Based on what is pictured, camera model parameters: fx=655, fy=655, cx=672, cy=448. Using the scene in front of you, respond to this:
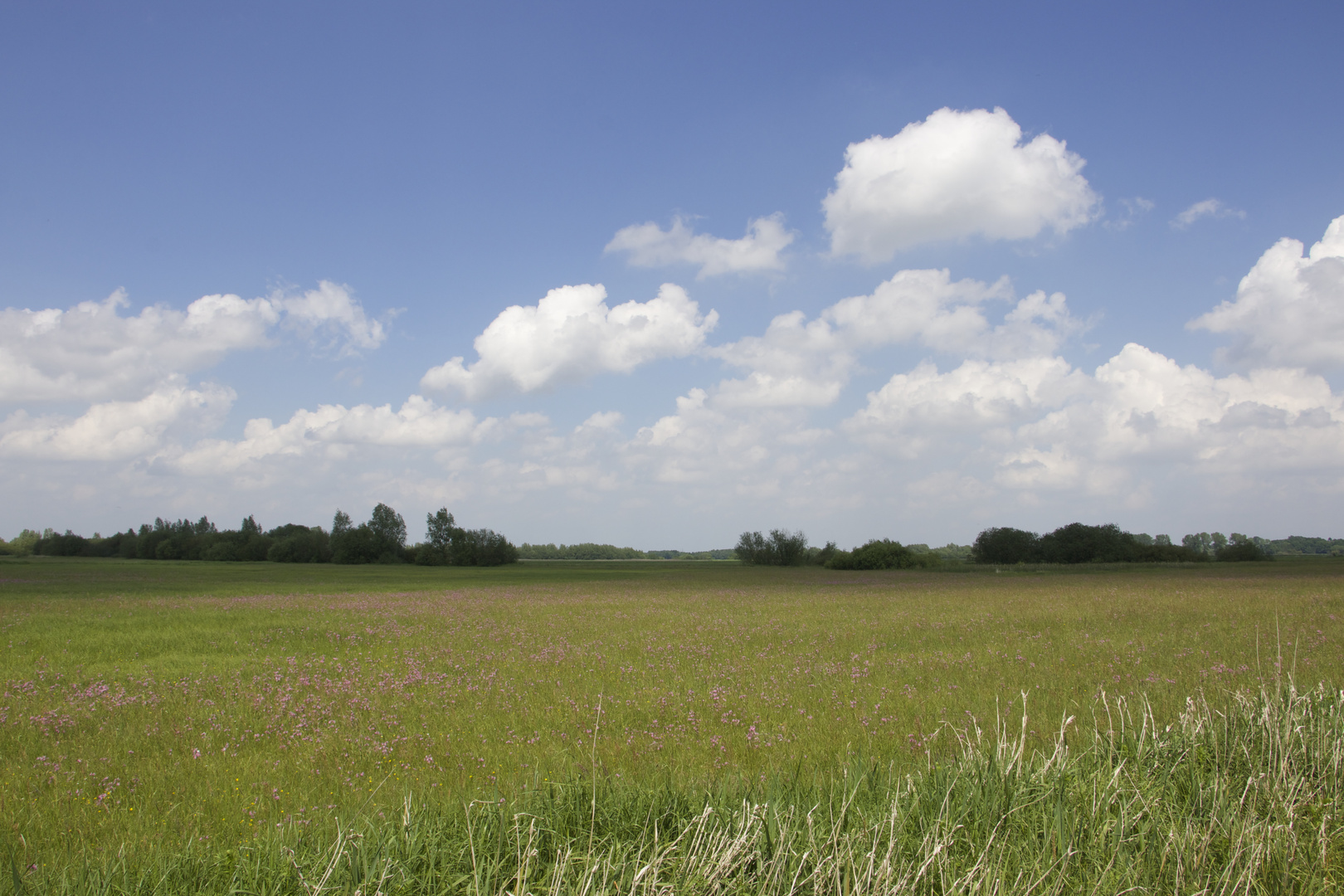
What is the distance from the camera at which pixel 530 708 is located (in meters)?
9.32

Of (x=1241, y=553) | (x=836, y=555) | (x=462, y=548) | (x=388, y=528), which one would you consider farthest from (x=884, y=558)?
(x=388, y=528)

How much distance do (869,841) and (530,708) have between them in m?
6.52

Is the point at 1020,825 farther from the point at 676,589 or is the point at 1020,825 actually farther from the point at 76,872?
the point at 676,589

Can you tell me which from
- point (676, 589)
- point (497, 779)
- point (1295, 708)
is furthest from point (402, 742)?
point (676, 589)

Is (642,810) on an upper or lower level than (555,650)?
upper

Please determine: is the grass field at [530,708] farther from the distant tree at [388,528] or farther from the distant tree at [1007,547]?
the distant tree at [388,528]

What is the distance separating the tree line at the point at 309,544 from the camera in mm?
113062

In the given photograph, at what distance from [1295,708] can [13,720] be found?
47.2 feet

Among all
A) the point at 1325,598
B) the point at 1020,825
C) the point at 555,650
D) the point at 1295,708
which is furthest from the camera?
the point at 1325,598

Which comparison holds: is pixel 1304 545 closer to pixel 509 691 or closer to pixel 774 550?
pixel 774 550

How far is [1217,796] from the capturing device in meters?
4.09

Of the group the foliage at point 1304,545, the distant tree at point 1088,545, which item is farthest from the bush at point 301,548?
the foliage at point 1304,545

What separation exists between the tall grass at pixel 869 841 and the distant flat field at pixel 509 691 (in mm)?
662

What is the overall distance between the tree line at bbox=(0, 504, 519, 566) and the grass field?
99.3 metres
